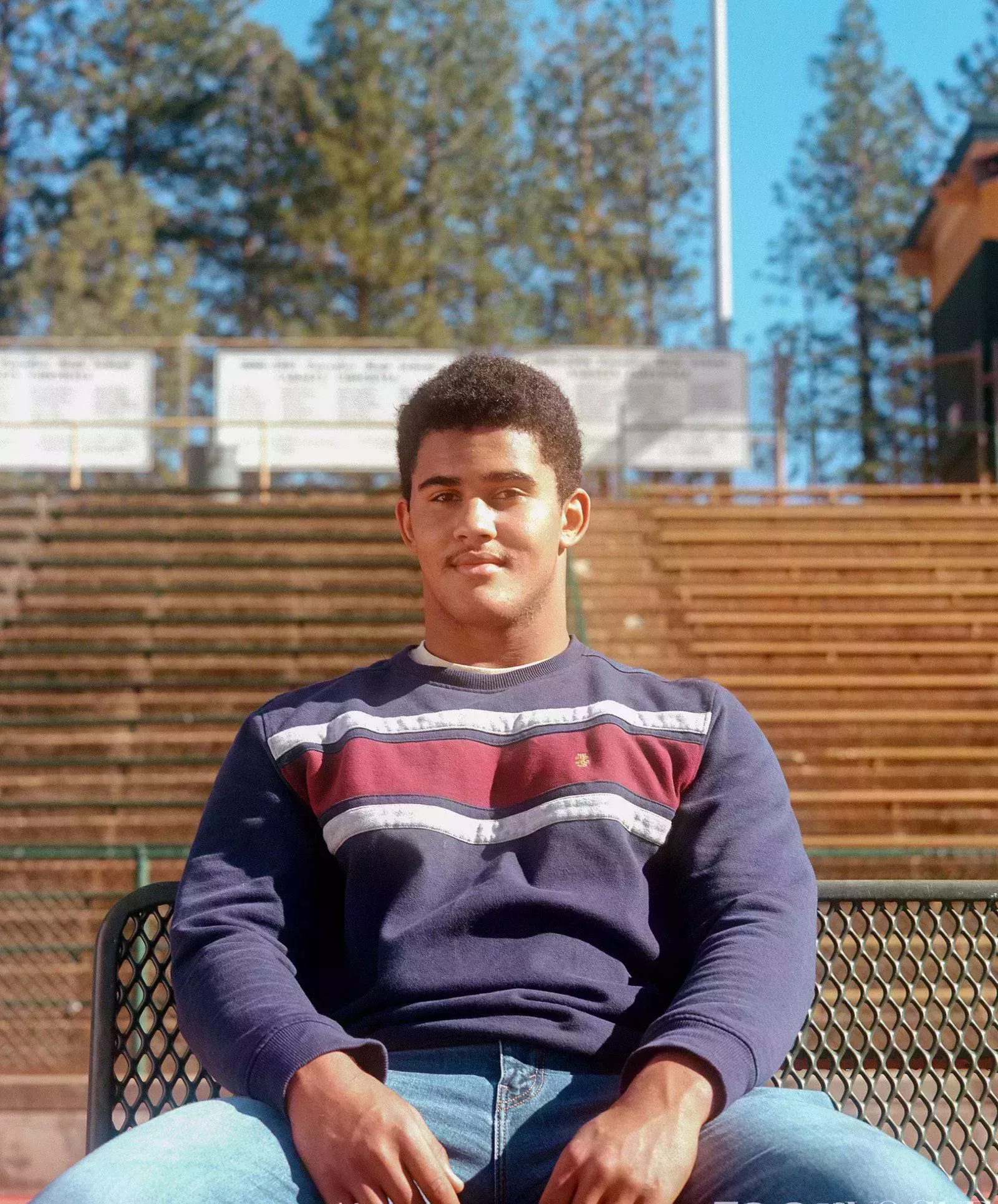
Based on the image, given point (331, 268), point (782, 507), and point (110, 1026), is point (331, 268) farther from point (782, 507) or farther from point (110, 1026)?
point (110, 1026)

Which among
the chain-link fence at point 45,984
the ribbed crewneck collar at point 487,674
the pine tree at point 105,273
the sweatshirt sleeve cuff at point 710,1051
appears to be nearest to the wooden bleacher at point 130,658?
the chain-link fence at point 45,984

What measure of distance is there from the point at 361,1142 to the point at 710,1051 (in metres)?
0.36

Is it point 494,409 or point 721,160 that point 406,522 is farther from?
point 721,160

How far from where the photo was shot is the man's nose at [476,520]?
5.98 ft

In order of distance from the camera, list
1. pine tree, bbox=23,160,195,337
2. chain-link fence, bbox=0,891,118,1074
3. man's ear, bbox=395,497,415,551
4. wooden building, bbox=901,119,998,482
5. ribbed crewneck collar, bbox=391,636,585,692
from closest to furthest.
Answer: ribbed crewneck collar, bbox=391,636,585,692, man's ear, bbox=395,497,415,551, chain-link fence, bbox=0,891,118,1074, wooden building, bbox=901,119,998,482, pine tree, bbox=23,160,195,337

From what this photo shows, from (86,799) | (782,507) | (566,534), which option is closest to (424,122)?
(782,507)

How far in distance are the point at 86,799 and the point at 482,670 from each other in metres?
6.98

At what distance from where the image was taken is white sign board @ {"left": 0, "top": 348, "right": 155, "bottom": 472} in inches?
564

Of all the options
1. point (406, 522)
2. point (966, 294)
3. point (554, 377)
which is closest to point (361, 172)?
point (966, 294)

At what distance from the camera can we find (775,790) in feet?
5.68

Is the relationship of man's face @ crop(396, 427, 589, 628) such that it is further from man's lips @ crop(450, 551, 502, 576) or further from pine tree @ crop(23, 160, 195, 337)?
pine tree @ crop(23, 160, 195, 337)

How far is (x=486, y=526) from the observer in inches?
71.8

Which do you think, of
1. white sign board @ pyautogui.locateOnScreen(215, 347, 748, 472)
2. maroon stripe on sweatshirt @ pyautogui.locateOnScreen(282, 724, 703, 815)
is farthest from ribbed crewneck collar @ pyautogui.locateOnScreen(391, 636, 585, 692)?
white sign board @ pyautogui.locateOnScreen(215, 347, 748, 472)

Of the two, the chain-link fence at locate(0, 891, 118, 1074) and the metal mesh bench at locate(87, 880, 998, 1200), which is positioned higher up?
the metal mesh bench at locate(87, 880, 998, 1200)
